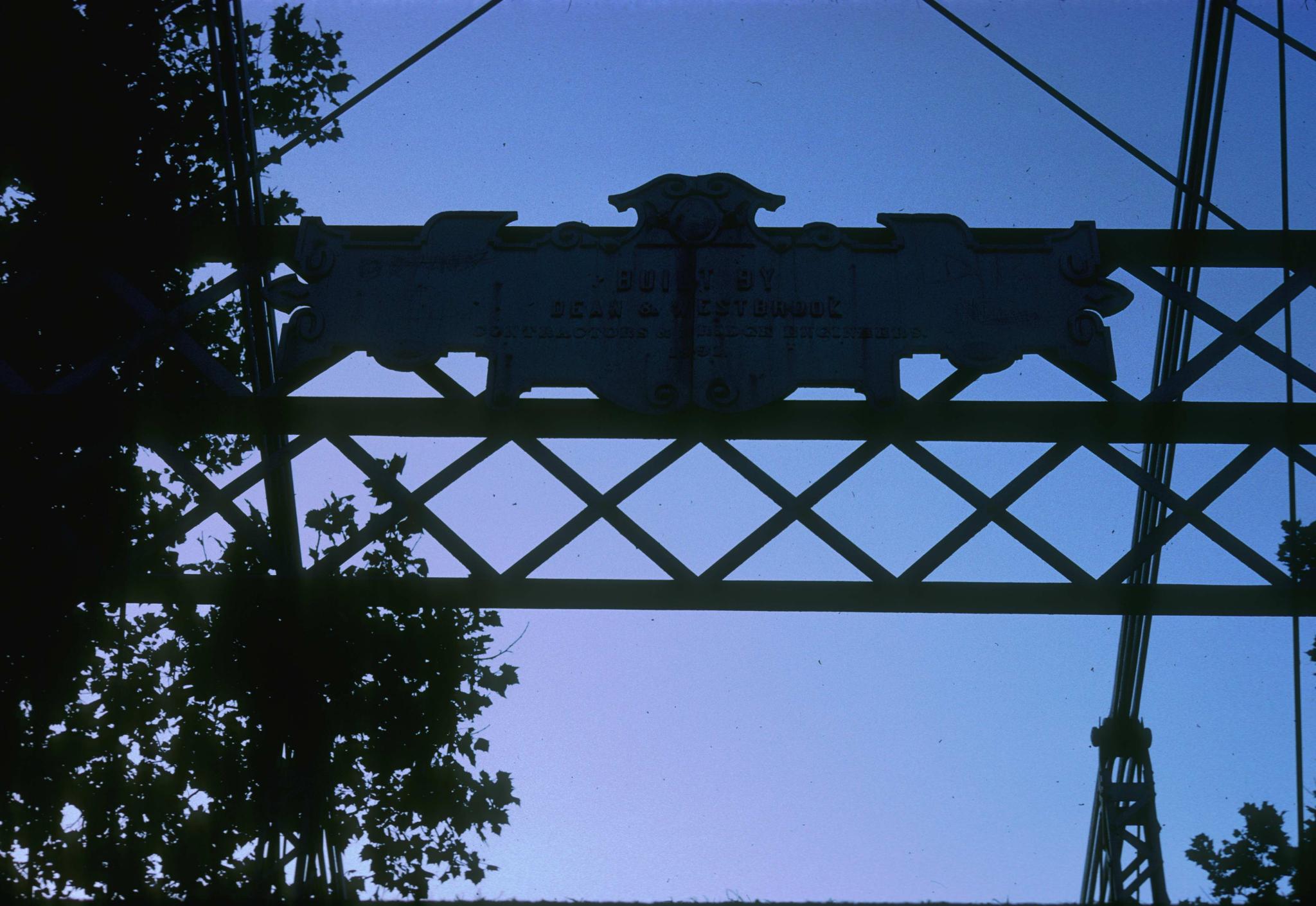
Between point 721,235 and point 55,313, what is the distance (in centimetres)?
389

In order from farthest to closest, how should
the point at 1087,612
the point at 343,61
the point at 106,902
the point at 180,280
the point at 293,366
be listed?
1. the point at 343,61
2. the point at 180,280
3. the point at 293,366
4. the point at 1087,612
5. the point at 106,902

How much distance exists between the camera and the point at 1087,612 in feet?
20.3

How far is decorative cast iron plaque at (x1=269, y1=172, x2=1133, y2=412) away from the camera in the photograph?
6.45 meters

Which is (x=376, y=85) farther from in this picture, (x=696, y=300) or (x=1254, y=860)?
(x=1254, y=860)

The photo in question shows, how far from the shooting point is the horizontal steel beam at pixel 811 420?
6.39 m

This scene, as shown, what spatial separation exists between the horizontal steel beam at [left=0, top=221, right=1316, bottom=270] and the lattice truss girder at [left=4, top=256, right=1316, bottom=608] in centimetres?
11

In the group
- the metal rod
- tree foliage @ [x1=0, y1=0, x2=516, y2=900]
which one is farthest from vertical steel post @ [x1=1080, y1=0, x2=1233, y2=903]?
tree foliage @ [x1=0, y1=0, x2=516, y2=900]

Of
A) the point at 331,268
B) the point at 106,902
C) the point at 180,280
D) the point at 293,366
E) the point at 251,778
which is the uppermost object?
the point at 180,280

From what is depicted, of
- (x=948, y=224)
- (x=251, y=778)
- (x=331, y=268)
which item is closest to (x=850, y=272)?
(x=948, y=224)

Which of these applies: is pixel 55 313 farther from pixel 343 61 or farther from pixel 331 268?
pixel 343 61

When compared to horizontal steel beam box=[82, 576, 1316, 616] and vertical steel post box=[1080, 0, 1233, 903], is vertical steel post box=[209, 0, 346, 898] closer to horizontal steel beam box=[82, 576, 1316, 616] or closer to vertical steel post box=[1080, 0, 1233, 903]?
horizontal steel beam box=[82, 576, 1316, 616]

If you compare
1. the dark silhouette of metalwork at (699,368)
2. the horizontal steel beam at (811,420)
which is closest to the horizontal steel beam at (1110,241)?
the dark silhouette of metalwork at (699,368)

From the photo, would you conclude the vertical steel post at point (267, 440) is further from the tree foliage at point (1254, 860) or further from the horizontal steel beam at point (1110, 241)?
the tree foliage at point (1254, 860)

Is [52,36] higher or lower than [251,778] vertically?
higher
